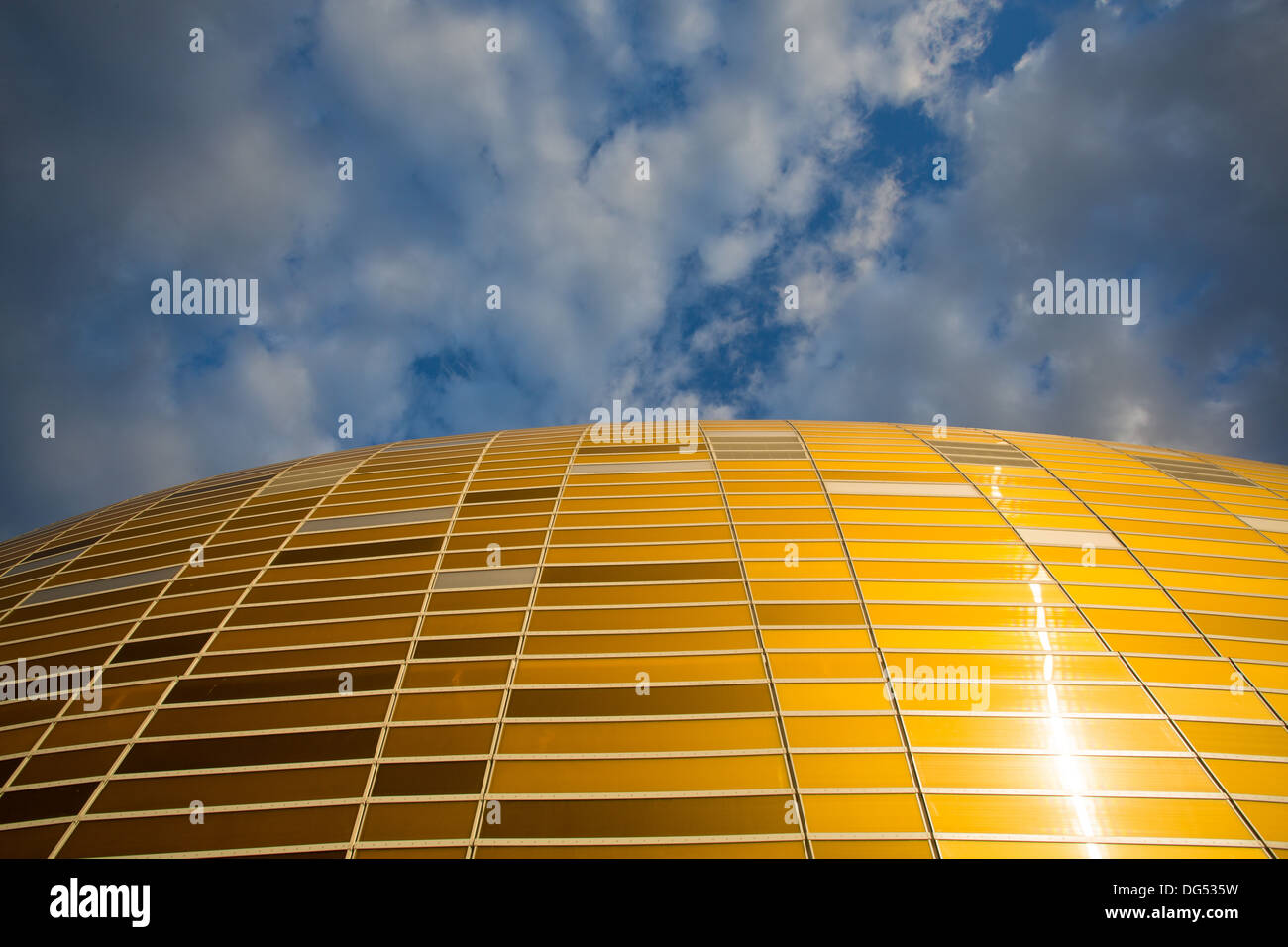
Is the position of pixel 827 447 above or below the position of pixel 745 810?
above

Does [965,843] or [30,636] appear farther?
[30,636]

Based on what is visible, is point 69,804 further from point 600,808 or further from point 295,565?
point 600,808

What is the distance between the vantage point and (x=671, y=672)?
41.9ft

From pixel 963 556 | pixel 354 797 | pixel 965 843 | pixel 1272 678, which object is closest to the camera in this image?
pixel 965 843

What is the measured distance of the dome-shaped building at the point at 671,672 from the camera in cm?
1038

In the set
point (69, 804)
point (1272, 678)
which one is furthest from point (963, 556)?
point (69, 804)

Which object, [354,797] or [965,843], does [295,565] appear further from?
[965,843]

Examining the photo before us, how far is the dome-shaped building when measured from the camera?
10.4 metres

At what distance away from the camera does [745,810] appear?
1026cm
